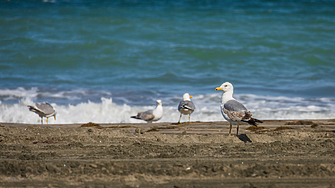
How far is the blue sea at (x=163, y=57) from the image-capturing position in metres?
8.94

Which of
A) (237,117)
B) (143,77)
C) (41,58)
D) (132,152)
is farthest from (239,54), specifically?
(132,152)

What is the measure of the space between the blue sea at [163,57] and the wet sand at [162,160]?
327 centimetres

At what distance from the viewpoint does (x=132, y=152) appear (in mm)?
3734

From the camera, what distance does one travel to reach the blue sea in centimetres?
894

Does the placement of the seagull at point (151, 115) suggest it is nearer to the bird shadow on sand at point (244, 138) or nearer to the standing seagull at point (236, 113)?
the standing seagull at point (236, 113)

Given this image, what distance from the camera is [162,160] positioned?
3385mm

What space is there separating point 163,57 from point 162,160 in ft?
37.6

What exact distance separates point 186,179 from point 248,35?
15.2m

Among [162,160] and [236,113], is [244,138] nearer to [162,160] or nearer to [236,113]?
[236,113]

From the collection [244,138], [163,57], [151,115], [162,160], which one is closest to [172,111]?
[151,115]

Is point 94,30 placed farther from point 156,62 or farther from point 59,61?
point 156,62

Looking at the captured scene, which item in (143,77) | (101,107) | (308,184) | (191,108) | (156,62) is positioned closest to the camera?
(308,184)

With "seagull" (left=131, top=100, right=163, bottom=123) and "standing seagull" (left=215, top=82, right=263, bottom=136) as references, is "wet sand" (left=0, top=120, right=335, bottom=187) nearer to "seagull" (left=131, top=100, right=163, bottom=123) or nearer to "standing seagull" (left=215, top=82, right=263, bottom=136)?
"standing seagull" (left=215, top=82, right=263, bottom=136)

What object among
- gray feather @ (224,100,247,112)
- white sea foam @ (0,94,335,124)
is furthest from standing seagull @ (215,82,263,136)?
white sea foam @ (0,94,335,124)
